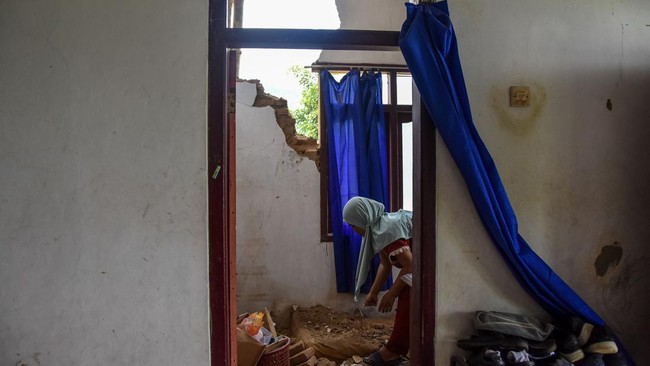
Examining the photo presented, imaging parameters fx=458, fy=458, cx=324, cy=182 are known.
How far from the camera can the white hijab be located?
11.2 feet

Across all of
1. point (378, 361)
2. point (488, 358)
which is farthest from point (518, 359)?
point (378, 361)

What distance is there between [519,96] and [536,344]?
1172 millimetres

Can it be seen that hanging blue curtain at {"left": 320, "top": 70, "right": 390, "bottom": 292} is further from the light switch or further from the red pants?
the light switch

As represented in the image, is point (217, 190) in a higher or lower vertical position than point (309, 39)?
lower

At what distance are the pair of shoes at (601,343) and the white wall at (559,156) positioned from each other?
21cm

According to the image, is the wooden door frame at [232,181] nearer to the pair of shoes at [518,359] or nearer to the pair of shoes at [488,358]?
the pair of shoes at [488,358]

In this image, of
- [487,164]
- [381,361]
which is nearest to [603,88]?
[487,164]

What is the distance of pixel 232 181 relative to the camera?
7.68 feet

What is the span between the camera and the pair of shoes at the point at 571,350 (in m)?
2.04

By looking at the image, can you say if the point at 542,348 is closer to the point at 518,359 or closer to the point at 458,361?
the point at 518,359

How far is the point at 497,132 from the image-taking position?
2275 mm

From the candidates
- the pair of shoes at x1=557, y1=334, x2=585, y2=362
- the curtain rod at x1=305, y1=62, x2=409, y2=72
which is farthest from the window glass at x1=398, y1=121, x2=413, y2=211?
the pair of shoes at x1=557, y1=334, x2=585, y2=362

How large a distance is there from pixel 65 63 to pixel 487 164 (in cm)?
201

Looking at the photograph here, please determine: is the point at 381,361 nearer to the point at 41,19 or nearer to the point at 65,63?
the point at 65,63
